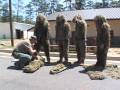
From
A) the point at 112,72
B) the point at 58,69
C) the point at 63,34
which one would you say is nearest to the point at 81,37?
the point at 63,34

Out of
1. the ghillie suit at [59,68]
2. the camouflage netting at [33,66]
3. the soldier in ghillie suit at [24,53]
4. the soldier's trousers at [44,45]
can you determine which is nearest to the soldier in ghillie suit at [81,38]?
the ghillie suit at [59,68]

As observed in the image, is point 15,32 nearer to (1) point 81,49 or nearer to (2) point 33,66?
(1) point 81,49

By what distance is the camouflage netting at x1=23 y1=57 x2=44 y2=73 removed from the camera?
41.6ft

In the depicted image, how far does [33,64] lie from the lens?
13312 millimetres

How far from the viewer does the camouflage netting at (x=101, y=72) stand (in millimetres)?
11344

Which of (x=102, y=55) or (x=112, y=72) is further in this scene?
(x=102, y=55)

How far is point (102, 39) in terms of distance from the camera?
1330cm

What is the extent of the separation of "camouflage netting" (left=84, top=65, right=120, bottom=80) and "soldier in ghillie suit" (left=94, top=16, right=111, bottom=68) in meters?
0.37

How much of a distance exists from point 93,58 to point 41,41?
4.46m

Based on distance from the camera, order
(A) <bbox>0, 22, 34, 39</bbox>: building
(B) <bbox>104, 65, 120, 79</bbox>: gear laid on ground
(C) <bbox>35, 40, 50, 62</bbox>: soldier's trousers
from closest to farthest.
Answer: (B) <bbox>104, 65, 120, 79</bbox>: gear laid on ground → (C) <bbox>35, 40, 50, 62</bbox>: soldier's trousers → (A) <bbox>0, 22, 34, 39</bbox>: building

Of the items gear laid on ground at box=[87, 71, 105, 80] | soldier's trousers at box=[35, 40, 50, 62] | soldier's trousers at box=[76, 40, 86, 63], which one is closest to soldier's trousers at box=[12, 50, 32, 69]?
soldier's trousers at box=[35, 40, 50, 62]

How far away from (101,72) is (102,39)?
1.69 metres

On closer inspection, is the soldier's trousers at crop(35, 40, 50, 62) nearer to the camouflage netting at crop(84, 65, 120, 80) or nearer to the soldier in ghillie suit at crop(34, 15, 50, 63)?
the soldier in ghillie suit at crop(34, 15, 50, 63)

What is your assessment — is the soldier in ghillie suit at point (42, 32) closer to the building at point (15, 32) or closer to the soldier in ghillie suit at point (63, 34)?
the soldier in ghillie suit at point (63, 34)
